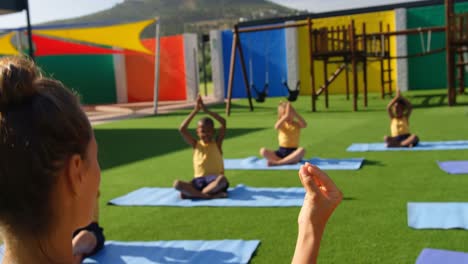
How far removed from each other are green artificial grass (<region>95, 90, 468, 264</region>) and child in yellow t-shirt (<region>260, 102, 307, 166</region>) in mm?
527

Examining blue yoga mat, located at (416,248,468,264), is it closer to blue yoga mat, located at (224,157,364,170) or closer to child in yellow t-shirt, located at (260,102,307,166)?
blue yoga mat, located at (224,157,364,170)

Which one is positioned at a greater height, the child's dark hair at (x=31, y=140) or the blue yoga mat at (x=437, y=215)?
the child's dark hair at (x=31, y=140)

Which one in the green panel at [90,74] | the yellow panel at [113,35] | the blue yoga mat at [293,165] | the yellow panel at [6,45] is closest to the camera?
the blue yoga mat at [293,165]

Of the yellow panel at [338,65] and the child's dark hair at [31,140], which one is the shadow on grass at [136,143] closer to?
the child's dark hair at [31,140]

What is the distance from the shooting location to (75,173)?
3.88 ft

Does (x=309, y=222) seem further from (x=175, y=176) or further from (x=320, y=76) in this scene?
(x=320, y=76)

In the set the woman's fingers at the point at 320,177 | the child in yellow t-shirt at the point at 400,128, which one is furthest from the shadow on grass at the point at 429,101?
the woman's fingers at the point at 320,177

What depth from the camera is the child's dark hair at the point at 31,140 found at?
1.10m

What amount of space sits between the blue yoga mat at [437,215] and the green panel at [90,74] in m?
22.5

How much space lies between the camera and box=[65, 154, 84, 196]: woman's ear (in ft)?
3.83

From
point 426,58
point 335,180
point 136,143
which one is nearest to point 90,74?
point 426,58

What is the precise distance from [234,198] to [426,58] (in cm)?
1801

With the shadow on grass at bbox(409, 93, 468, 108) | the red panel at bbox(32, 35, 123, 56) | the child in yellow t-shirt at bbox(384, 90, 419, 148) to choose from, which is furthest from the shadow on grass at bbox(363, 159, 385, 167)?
the red panel at bbox(32, 35, 123, 56)

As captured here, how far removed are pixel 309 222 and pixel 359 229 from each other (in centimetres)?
315
